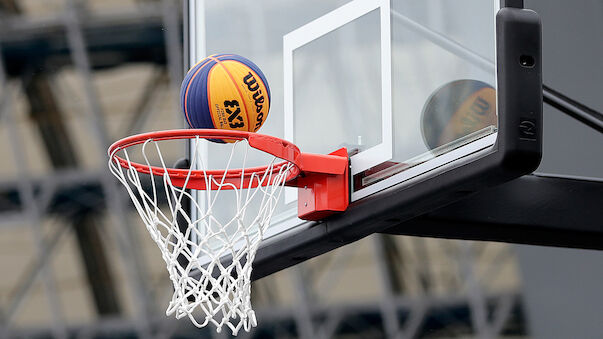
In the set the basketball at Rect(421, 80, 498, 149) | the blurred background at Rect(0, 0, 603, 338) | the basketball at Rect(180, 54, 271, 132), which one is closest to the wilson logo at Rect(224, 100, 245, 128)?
the basketball at Rect(180, 54, 271, 132)

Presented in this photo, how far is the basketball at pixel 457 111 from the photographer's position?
2574 mm

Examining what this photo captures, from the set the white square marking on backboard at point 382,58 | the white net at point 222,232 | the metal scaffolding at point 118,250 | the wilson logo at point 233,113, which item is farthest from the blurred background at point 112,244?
the wilson logo at point 233,113

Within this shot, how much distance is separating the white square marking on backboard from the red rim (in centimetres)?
18

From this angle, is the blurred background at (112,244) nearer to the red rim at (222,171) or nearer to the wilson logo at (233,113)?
the red rim at (222,171)

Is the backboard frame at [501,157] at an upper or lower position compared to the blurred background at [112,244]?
upper

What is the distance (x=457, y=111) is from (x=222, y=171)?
0.72 meters

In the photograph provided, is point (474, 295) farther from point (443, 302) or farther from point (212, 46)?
point (212, 46)

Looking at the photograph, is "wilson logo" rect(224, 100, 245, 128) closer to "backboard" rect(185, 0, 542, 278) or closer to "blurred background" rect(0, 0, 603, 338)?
"backboard" rect(185, 0, 542, 278)

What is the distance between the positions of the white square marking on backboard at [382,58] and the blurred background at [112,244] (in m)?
6.23

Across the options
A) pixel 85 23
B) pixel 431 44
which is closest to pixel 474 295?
pixel 85 23

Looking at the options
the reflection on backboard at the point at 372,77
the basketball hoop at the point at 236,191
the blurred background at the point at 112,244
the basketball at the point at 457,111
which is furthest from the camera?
the blurred background at the point at 112,244

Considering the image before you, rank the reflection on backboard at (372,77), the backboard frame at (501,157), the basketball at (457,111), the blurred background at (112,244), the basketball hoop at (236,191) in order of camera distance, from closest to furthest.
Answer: the backboard frame at (501,157) < the basketball at (457,111) < the reflection on backboard at (372,77) < the basketball hoop at (236,191) < the blurred background at (112,244)

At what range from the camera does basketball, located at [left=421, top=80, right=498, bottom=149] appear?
2574mm

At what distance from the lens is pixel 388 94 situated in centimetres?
296
